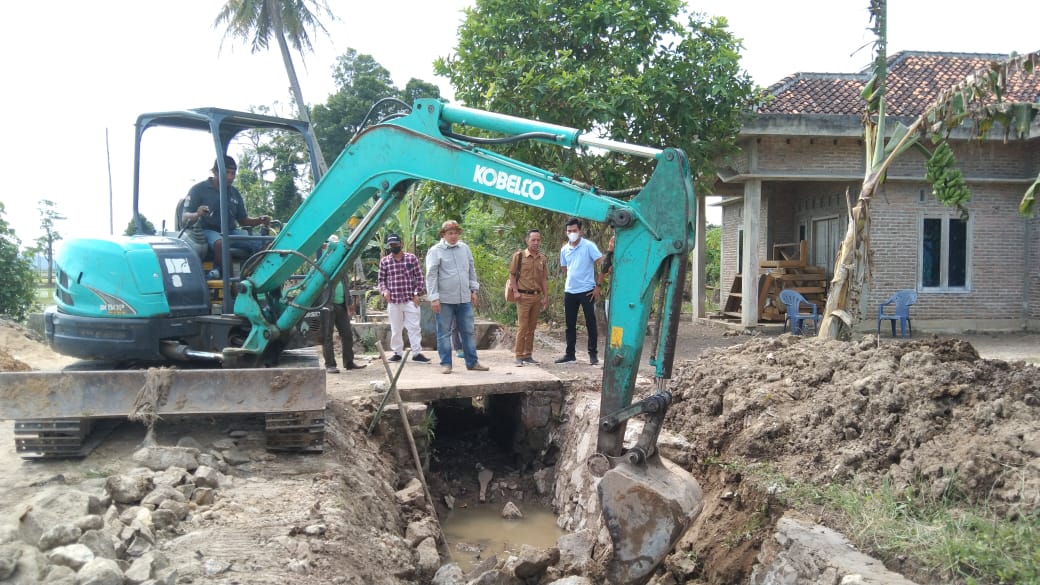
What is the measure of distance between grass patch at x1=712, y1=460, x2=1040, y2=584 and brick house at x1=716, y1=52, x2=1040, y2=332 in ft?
30.8

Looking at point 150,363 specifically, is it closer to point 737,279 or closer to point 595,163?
point 595,163

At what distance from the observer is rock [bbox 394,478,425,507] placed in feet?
20.7

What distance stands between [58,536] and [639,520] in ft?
9.83

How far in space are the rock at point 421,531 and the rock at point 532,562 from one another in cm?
84

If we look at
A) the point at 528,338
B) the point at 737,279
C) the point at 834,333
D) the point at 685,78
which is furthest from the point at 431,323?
the point at 737,279

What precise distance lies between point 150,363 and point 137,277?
886 mm

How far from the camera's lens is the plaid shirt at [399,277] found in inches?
350

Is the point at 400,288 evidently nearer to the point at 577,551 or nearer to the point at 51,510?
the point at 577,551

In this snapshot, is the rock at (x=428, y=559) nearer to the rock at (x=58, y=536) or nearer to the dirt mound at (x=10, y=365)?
the rock at (x=58, y=536)

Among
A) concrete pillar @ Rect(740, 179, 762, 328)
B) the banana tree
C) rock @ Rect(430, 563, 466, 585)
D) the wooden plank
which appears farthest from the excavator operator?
the wooden plank

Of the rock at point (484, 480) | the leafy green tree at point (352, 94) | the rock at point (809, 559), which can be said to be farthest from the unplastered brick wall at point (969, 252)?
the leafy green tree at point (352, 94)

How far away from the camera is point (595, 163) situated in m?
10.7

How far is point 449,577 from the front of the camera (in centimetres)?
522

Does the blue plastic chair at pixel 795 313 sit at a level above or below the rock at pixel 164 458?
above
